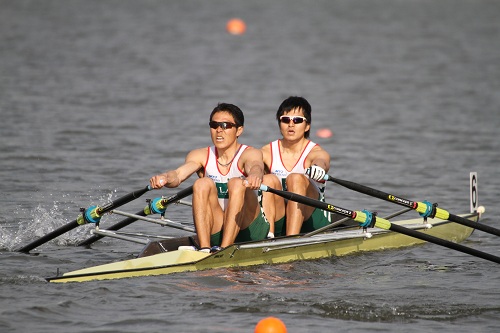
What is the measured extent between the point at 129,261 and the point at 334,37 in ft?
108

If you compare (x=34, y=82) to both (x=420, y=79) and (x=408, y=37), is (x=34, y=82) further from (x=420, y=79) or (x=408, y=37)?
(x=408, y=37)

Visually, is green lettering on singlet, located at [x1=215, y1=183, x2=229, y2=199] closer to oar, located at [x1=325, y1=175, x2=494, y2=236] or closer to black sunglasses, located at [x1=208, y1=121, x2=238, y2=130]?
black sunglasses, located at [x1=208, y1=121, x2=238, y2=130]

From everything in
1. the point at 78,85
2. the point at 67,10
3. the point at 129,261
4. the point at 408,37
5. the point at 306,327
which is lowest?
the point at 306,327

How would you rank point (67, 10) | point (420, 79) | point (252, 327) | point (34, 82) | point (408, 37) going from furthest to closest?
1. point (67, 10)
2. point (408, 37)
3. point (420, 79)
4. point (34, 82)
5. point (252, 327)

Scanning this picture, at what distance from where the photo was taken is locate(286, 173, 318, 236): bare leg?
9.52 m

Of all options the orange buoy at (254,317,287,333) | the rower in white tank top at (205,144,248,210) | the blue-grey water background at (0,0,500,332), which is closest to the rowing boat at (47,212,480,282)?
the blue-grey water background at (0,0,500,332)

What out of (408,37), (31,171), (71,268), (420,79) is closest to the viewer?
(71,268)

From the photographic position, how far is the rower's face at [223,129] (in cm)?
909

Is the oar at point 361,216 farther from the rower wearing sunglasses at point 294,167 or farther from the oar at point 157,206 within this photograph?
the oar at point 157,206

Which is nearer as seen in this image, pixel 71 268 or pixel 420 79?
pixel 71 268

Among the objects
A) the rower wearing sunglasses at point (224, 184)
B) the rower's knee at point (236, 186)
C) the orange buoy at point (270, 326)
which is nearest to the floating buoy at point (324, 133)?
the rower wearing sunglasses at point (224, 184)

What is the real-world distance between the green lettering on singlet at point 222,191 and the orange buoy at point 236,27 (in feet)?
109

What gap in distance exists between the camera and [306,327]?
7.44 meters

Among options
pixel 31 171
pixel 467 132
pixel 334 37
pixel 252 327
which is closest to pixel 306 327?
pixel 252 327
